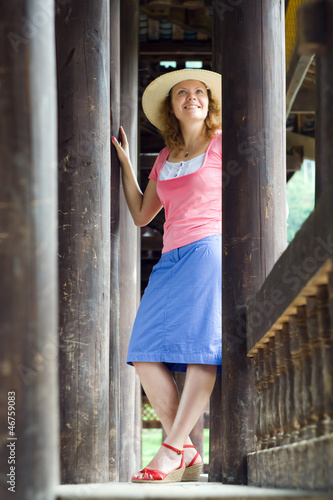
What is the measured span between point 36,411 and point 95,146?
2.15m

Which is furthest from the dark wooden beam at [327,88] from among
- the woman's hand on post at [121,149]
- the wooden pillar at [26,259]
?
the woman's hand on post at [121,149]

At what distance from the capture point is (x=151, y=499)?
243cm

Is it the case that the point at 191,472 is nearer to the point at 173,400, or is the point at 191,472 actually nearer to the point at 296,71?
the point at 173,400

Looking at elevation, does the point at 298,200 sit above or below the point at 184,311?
above

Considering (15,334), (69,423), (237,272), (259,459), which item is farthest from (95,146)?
(15,334)

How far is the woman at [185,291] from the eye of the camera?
398cm

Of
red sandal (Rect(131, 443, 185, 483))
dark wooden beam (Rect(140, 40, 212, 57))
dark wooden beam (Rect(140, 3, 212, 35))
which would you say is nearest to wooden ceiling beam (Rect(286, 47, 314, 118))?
dark wooden beam (Rect(140, 3, 212, 35))

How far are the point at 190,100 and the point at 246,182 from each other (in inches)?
45.2

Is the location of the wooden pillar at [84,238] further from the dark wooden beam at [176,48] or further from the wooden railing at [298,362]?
the dark wooden beam at [176,48]

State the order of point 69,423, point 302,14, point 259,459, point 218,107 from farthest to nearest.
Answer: point 218,107 → point 69,423 → point 259,459 → point 302,14

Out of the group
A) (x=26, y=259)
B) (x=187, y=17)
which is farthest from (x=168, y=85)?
(x=187, y=17)

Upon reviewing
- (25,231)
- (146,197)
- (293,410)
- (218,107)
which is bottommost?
(293,410)

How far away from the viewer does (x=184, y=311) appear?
418cm

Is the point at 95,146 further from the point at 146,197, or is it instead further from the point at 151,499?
the point at 151,499
